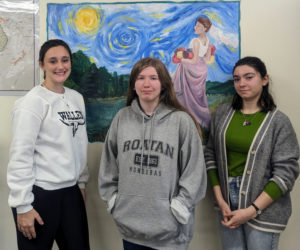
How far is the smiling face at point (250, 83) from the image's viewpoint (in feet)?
4.56

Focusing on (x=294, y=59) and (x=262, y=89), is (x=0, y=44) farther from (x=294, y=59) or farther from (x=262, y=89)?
(x=294, y=59)

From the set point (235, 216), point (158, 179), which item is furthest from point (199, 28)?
point (235, 216)

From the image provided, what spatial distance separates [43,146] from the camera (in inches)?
50.7

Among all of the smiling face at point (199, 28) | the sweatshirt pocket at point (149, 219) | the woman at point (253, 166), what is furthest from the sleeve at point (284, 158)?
the smiling face at point (199, 28)

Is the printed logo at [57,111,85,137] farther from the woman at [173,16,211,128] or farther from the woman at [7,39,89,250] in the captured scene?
the woman at [173,16,211,128]

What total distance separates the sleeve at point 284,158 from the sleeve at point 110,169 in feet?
2.46

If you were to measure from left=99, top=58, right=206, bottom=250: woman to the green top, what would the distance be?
24 centimetres

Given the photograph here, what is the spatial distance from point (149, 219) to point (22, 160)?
625 mm

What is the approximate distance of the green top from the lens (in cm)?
135

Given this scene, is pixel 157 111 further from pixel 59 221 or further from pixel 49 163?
pixel 59 221

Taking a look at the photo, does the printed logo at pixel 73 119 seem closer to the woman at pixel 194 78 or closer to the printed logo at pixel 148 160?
the printed logo at pixel 148 160

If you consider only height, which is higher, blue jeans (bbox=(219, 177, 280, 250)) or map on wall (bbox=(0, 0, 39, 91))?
map on wall (bbox=(0, 0, 39, 91))

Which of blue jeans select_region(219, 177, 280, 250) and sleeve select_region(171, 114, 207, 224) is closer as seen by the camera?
sleeve select_region(171, 114, 207, 224)

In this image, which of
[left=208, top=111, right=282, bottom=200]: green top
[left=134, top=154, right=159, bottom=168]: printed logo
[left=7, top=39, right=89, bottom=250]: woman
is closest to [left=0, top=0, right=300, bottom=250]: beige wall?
[left=208, top=111, right=282, bottom=200]: green top
